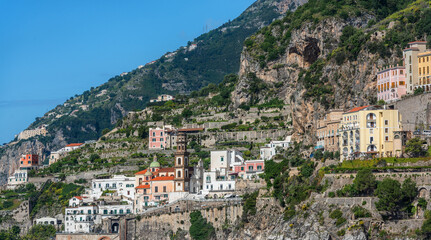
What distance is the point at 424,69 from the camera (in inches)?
3615

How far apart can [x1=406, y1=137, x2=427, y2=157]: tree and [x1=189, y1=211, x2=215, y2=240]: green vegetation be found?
2534 centimetres

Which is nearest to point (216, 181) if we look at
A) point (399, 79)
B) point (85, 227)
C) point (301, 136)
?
point (301, 136)

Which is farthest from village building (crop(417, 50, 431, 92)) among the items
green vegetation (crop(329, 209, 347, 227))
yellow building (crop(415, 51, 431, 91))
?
green vegetation (crop(329, 209, 347, 227))

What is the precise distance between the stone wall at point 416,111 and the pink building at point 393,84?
133 inches

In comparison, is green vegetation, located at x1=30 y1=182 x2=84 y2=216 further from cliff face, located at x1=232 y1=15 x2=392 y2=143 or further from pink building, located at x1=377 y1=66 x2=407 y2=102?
pink building, located at x1=377 y1=66 x2=407 y2=102

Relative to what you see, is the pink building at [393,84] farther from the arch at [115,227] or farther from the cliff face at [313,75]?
the arch at [115,227]

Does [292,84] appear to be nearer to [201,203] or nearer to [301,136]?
[301,136]

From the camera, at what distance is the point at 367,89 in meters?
97.2

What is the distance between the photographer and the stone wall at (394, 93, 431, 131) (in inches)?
3376

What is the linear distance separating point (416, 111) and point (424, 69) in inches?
270

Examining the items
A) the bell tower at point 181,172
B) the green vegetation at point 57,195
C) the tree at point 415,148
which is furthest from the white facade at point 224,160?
the tree at point 415,148

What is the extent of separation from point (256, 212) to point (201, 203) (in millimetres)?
10566

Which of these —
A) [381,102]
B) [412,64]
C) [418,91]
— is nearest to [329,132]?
[381,102]

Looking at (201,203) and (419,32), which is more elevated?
(419,32)
